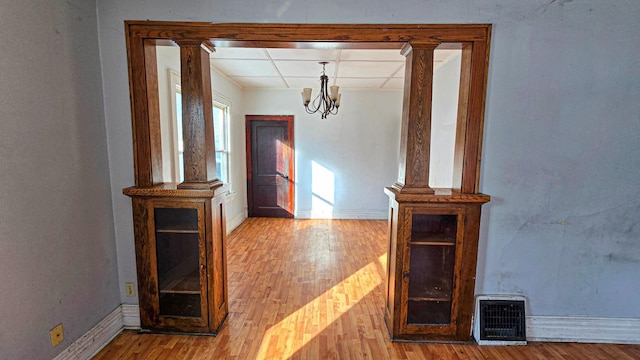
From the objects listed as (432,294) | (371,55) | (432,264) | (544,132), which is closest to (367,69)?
(371,55)

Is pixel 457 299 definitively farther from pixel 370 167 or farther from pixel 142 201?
pixel 370 167

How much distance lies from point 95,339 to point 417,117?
2628mm

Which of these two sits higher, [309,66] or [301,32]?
[309,66]

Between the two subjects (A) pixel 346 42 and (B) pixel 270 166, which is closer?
(A) pixel 346 42

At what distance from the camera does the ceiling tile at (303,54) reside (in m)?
3.16

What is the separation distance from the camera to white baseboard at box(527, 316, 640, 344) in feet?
7.09

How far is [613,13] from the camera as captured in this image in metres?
1.94

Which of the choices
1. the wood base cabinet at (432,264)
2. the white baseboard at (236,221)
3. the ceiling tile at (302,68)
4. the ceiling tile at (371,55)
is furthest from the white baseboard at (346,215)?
the wood base cabinet at (432,264)

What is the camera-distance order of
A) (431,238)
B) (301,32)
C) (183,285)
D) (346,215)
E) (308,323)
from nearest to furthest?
(301,32) → (431,238) → (183,285) → (308,323) → (346,215)

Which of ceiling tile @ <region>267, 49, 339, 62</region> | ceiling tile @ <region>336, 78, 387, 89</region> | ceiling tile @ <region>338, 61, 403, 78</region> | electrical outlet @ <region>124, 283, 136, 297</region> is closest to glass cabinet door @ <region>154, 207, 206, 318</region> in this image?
electrical outlet @ <region>124, 283, 136, 297</region>

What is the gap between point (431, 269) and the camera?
7.30 feet

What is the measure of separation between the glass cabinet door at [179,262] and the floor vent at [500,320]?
2.02 meters

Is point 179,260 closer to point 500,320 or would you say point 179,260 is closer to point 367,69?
point 500,320

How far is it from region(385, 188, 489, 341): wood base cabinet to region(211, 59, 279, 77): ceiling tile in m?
2.50
